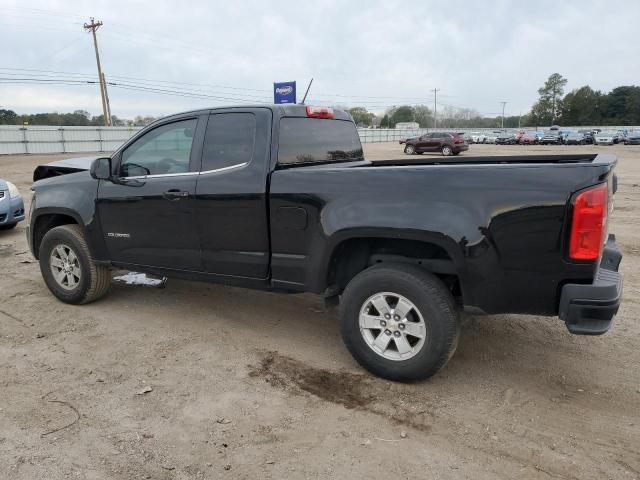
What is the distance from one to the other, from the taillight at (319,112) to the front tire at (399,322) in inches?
61.6

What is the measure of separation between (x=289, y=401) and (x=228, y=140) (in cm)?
213

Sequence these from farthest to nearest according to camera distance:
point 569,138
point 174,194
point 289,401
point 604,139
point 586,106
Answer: point 586,106 → point 569,138 → point 604,139 → point 174,194 → point 289,401

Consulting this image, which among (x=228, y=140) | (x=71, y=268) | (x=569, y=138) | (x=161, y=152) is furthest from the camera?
(x=569, y=138)

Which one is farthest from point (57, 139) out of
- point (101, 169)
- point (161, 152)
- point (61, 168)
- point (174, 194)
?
point (174, 194)

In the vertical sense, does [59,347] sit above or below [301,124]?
below

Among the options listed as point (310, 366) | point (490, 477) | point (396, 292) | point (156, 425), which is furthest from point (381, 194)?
point (156, 425)

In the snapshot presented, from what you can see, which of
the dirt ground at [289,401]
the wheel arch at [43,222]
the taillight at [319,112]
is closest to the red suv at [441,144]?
the dirt ground at [289,401]

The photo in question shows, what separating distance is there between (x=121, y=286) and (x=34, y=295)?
0.89m

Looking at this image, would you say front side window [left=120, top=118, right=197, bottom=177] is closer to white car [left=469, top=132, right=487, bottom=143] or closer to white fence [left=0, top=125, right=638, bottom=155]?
white fence [left=0, top=125, right=638, bottom=155]

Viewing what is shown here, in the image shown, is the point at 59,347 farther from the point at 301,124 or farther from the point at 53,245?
the point at 301,124

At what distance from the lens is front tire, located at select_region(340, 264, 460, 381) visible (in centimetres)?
325

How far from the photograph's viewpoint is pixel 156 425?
120 inches

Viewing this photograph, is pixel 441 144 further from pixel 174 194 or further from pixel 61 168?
pixel 174 194

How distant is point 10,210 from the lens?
8.51 metres
